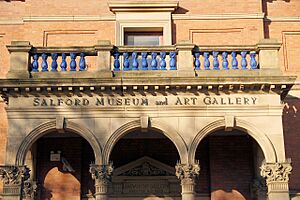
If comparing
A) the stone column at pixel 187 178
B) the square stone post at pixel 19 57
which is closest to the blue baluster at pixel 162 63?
the stone column at pixel 187 178

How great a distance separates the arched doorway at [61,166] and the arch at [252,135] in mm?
3922

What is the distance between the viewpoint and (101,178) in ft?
47.7

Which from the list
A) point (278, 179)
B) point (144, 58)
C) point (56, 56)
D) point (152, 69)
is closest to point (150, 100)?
point (152, 69)

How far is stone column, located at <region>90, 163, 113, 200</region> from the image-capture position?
14469mm

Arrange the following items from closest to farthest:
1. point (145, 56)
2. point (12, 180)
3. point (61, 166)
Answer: point (12, 180)
point (145, 56)
point (61, 166)

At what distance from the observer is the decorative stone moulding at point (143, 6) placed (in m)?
19.1

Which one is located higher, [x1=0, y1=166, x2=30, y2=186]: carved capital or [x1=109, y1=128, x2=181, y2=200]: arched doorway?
[x1=109, y1=128, x2=181, y2=200]: arched doorway

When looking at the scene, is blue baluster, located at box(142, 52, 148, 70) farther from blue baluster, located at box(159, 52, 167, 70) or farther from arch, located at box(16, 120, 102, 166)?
arch, located at box(16, 120, 102, 166)

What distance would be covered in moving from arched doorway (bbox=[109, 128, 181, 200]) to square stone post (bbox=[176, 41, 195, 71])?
2.88m

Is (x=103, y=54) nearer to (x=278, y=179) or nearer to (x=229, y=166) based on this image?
(x=229, y=166)

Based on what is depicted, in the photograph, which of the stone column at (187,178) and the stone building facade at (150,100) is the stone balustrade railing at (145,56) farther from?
the stone column at (187,178)

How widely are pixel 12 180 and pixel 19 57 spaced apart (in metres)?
3.38

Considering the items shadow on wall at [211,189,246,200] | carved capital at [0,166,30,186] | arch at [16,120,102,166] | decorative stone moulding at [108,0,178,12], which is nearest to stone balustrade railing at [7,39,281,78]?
arch at [16,120,102,166]

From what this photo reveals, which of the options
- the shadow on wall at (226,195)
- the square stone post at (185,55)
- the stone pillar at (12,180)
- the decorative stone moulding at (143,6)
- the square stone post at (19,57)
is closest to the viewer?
the stone pillar at (12,180)
